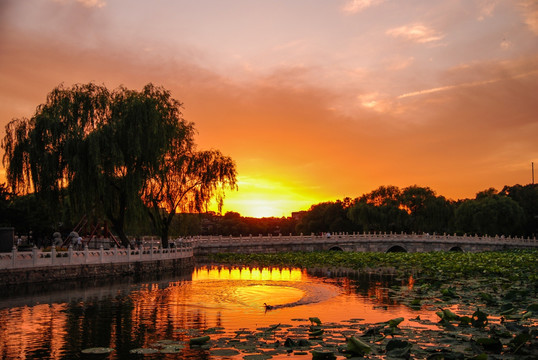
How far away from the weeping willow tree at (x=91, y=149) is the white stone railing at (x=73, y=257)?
2140 millimetres

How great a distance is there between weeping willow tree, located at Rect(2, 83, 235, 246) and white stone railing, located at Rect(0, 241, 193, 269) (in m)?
2.14

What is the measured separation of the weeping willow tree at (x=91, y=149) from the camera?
2697 cm

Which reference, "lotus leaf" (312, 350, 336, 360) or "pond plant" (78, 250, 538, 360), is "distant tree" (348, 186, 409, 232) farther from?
"lotus leaf" (312, 350, 336, 360)

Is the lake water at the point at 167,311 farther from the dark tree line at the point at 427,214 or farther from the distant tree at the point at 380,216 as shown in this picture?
the distant tree at the point at 380,216

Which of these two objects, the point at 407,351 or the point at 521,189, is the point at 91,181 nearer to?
the point at 407,351

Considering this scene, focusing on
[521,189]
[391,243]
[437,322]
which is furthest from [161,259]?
[521,189]

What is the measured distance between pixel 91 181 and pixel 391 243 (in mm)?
48067

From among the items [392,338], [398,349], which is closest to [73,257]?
[392,338]

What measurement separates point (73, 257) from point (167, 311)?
1098cm

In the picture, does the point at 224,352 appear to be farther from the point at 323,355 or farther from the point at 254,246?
the point at 254,246

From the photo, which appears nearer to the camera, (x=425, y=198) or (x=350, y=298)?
(x=350, y=298)

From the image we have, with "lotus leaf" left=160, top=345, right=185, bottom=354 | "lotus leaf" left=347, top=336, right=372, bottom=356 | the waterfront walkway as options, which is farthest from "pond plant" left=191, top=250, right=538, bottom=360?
the waterfront walkway

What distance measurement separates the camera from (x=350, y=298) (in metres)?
19.5

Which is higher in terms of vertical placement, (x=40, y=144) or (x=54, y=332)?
(x=40, y=144)
